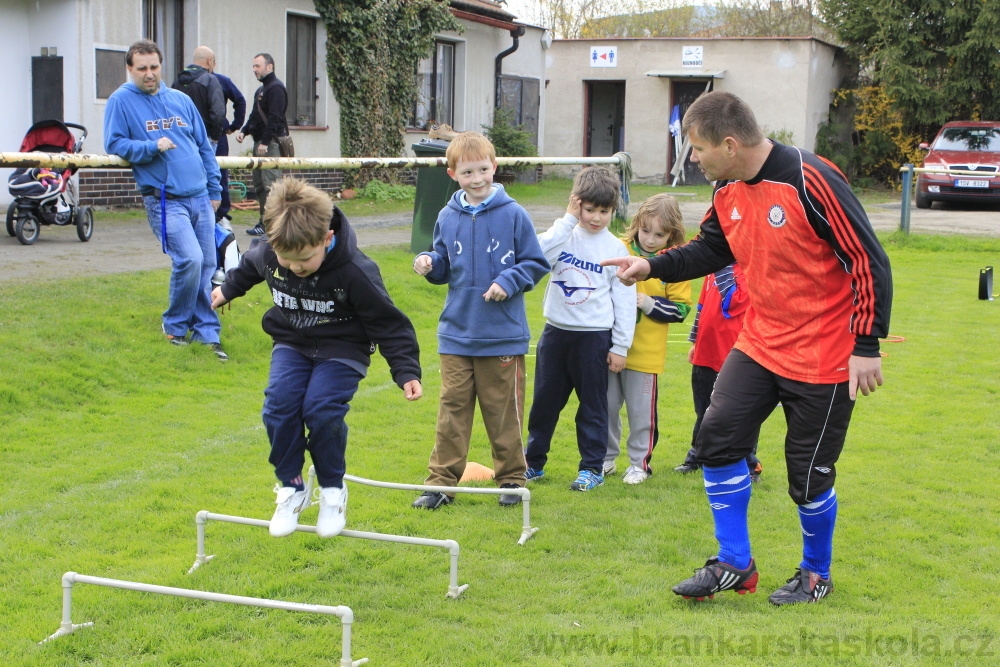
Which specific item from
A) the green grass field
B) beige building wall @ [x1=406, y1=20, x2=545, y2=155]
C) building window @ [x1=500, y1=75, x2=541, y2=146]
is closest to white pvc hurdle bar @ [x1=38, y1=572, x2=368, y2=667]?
the green grass field

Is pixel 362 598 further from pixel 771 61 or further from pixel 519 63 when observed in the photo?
pixel 771 61

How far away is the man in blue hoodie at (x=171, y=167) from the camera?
27.1ft

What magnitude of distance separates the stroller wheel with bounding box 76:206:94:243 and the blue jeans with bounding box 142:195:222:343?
393 cm

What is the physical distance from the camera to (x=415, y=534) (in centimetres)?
530

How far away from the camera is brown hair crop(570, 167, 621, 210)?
5.91 meters

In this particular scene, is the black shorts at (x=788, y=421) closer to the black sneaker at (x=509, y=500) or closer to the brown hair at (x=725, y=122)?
the brown hair at (x=725, y=122)

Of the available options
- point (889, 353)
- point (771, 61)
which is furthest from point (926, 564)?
point (771, 61)

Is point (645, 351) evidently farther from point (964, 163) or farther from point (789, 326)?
point (964, 163)

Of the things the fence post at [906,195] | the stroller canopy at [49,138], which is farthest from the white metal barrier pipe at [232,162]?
the fence post at [906,195]

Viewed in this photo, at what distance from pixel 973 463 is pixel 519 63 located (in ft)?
75.8

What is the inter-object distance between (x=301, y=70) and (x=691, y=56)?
1486 cm

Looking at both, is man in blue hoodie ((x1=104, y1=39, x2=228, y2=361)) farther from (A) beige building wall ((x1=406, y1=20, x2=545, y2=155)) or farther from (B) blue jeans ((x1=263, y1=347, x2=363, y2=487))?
(A) beige building wall ((x1=406, y1=20, x2=545, y2=155))

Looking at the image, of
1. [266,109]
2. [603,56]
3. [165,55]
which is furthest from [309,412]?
[603,56]

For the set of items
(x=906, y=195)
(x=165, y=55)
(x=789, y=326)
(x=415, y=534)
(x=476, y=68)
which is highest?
(x=476, y=68)
